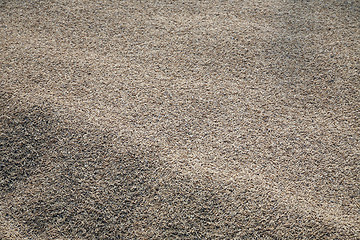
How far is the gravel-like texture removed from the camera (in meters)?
1.11

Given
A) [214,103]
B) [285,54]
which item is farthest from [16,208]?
[285,54]

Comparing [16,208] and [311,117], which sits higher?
[311,117]

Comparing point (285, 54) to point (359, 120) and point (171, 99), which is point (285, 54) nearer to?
point (359, 120)

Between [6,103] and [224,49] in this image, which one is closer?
[6,103]


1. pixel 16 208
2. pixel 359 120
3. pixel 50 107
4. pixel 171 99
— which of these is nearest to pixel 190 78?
pixel 171 99

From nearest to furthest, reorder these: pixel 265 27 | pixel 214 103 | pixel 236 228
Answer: pixel 236 228 < pixel 214 103 < pixel 265 27

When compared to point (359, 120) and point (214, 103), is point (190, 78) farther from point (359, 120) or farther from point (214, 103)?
point (359, 120)

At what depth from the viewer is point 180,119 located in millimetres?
1377

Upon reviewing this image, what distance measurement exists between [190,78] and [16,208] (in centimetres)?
89

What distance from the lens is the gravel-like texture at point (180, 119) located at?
3.63 ft

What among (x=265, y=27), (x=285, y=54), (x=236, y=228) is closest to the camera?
(x=236, y=228)

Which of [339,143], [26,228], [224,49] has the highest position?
[224,49]

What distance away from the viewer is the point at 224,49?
1.66 m

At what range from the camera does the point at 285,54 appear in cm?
164
